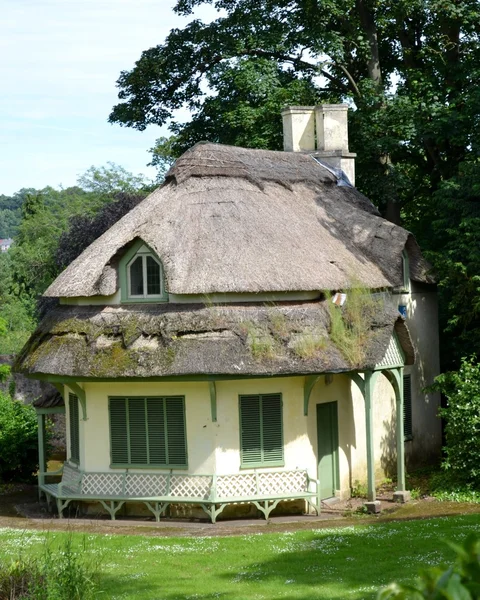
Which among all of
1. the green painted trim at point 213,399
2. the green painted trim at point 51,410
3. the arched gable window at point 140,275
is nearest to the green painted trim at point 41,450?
the green painted trim at point 51,410

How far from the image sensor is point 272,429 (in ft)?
59.3

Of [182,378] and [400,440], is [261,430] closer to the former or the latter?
[182,378]

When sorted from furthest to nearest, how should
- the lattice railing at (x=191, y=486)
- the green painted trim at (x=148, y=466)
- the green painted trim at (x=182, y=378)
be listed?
the green painted trim at (x=148, y=466), the lattice railing at (x=191, y=486), the green painted trim at (x=182, y=378)

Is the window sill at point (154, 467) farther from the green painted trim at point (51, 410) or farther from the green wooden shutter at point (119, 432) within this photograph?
the green painted trim at point (51, 410)

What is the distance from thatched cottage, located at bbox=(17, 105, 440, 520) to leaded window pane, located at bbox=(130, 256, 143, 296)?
28 mm

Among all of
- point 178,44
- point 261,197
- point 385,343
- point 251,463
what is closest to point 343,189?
point 261,197

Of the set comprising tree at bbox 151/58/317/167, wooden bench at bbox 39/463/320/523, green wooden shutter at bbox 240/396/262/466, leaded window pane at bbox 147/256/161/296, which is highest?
tree at bbox 151/58/317/167

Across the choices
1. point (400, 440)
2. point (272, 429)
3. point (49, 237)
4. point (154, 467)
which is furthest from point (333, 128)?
point (49, 237)

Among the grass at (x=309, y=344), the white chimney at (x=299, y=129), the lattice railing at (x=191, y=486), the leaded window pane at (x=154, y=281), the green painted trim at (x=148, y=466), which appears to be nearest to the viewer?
the grass at (x=309, y=344)

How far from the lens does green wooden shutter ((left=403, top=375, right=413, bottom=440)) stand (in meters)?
22.1

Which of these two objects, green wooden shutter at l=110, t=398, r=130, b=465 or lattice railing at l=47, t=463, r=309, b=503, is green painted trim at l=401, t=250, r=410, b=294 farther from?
green wooden shutter at l=110, t=398, r=130, b=465

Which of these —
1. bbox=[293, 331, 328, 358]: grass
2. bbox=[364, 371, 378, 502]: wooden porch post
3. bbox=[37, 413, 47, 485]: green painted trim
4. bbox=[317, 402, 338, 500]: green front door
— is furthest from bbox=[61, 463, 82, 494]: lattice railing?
bbox=[364, 371, 378, 502]: wooden porch post

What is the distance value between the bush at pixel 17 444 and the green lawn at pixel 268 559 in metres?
5.57

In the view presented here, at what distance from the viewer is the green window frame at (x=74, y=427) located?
19.4 m
